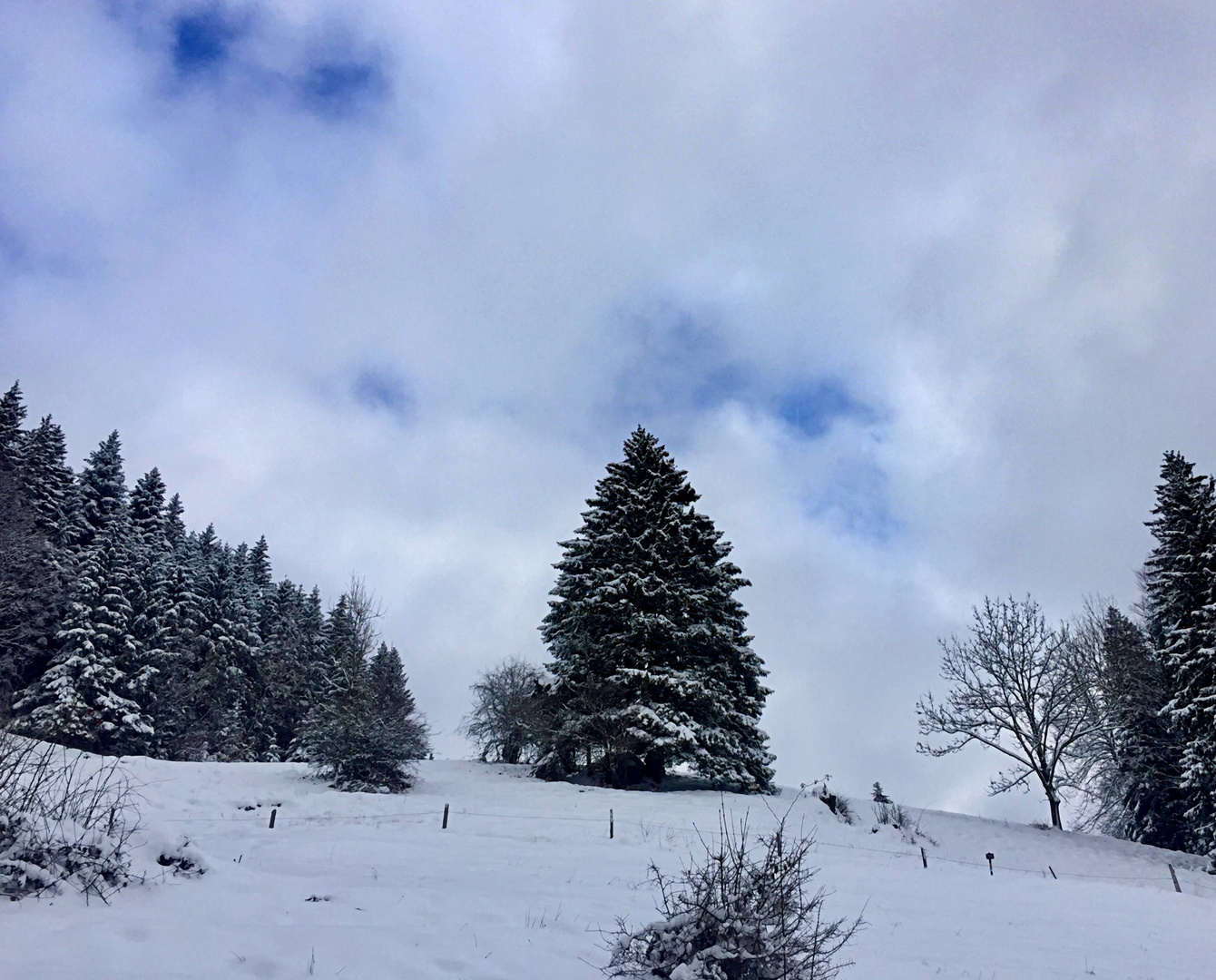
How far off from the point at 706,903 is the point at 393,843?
9846 mm

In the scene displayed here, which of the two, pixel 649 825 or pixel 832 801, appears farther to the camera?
pixel 832 801

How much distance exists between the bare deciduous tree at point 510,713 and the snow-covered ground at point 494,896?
17.3 feet

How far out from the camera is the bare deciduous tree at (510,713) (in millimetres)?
29984

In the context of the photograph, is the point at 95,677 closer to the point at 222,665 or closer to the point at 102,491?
the point at 222,665

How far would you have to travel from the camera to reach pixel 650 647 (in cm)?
2847

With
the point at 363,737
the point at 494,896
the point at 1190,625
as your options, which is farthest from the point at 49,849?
the point at 1190,625

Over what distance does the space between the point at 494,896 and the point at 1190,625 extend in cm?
2904

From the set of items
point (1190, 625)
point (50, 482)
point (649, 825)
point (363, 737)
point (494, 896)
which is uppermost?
point (50, 482)

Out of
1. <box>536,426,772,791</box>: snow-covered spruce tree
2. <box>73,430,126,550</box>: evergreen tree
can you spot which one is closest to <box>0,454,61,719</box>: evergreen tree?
<box>73,430,126,550</box>: evergreen tree

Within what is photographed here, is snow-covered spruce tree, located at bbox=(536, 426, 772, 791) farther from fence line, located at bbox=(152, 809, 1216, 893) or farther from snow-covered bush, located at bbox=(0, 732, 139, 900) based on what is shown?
snow-covered bush, located at bbox=(0, 732, 139, 900)

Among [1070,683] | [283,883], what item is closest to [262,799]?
[283,883]

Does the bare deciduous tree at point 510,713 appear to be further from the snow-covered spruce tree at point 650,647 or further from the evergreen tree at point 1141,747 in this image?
the evergreen tree at point 1141,747

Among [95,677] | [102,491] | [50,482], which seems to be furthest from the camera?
[102,491]

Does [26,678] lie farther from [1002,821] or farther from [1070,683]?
[1070,683]
